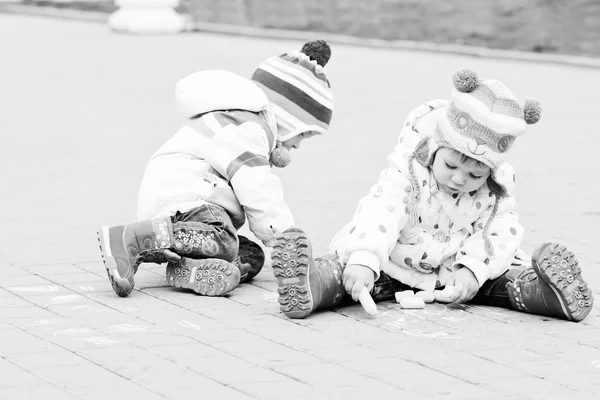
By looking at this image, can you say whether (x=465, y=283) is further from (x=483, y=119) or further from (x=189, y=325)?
(x=189, y=325)

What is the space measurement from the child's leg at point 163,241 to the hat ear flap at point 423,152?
2.40 feet

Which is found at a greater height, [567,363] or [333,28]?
[333,28]

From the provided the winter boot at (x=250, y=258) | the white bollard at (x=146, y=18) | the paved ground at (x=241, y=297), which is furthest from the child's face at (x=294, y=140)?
the white bollard at (x=146, y=18)

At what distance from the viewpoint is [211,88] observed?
4461 mm

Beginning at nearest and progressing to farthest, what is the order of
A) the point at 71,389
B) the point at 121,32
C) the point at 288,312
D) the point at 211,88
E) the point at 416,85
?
the point at 71,389
the point at 288,312
the point at 211,88
the point at 416,85
the point at 121,32

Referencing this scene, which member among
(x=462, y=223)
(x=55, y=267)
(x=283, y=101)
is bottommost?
(x=55, y=267)

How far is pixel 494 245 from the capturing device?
4141 millimetres

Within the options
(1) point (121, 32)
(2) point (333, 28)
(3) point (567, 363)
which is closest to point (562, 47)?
(2) point (333, 28)

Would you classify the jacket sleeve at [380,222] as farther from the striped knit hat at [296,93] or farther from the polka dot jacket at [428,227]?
the striped knit hat at [296,93]

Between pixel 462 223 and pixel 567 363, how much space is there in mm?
814

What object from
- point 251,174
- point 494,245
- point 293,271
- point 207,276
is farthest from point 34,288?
point 494,245

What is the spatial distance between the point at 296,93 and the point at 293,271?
3.36 feet

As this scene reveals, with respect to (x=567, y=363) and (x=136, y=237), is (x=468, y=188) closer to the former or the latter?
(x=567, y=363)

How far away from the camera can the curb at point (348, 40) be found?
41.8 feet
